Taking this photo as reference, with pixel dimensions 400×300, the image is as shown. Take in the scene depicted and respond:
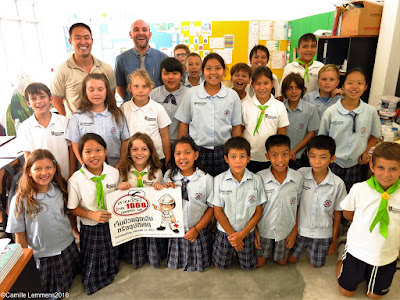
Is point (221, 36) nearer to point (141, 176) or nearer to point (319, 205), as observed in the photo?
point (141, 176)

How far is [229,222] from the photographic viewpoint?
2.41 m

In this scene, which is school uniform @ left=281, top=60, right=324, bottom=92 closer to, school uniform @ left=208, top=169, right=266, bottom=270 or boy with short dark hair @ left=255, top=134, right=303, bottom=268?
boy with short dark hair @ left=255, top=134, right=303, bottom=268

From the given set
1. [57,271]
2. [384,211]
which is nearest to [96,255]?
[57,271]

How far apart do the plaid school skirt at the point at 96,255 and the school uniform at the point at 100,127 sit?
68 cm

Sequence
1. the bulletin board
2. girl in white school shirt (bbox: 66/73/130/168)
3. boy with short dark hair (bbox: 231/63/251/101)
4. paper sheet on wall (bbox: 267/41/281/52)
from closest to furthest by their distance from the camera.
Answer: girl in white school shirt (bbox: 66/73/130/168) → boy with short dark hair (bbox: 231/63/251/101) → the bulletin board → paper sheet on wall (bbox: 267/41/281/52)

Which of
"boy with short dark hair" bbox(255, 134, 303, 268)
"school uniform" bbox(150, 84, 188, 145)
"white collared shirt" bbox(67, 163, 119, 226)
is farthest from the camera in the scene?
"school uniform" bbox(150, 84, 188, 145)

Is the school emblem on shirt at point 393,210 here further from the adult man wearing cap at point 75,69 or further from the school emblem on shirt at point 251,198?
the adult man wearing cap at point 75,69

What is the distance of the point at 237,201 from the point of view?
7.78ft

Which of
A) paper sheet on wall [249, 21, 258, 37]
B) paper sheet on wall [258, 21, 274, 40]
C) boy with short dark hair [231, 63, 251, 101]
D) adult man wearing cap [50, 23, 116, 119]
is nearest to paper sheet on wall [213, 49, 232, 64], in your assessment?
paper sheet on wall [249, 21, 258, 37]

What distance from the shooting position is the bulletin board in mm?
6344

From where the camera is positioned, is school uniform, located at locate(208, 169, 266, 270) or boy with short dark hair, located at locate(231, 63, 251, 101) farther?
boy with short dark hair, located at locate(231, 63, 251, 101)

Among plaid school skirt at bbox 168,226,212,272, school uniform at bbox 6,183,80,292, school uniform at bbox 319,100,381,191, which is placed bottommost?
plaid school skirt at bbox 168,226,212,272

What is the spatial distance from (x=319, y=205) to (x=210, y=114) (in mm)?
1170

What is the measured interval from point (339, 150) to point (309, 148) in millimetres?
491
